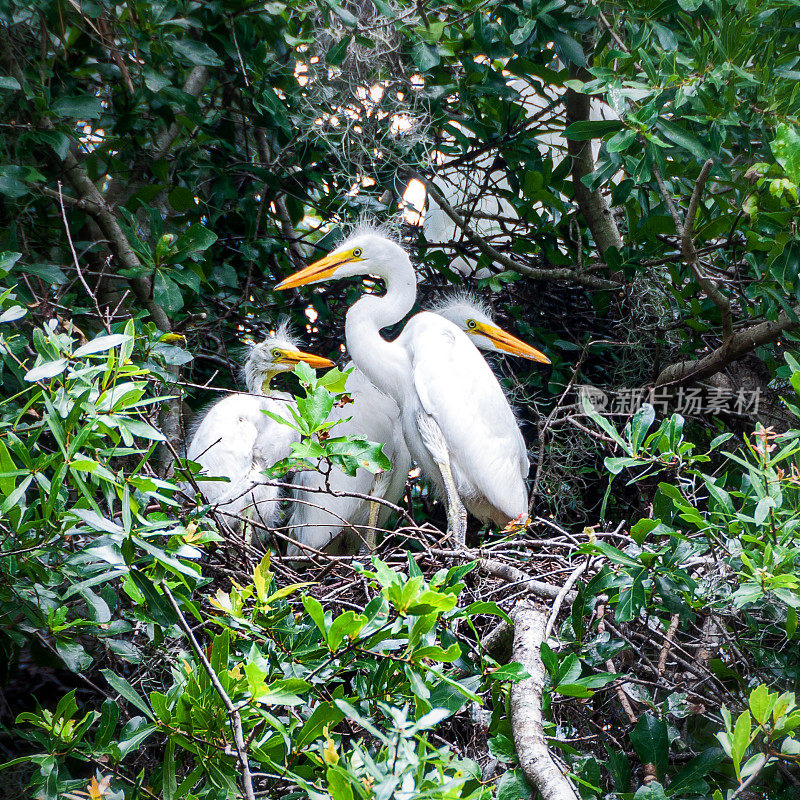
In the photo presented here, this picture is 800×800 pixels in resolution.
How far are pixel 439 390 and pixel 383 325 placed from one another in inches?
12.6

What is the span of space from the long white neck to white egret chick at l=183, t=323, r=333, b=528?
4.8 inches

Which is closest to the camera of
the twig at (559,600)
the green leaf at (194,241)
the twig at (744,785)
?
the twig at (744,785)

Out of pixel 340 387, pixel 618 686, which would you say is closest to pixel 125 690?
pixel 340 387

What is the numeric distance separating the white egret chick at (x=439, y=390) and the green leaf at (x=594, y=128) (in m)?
0.73

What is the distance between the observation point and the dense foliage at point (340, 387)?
3.35 ft

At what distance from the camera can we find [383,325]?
252 cm

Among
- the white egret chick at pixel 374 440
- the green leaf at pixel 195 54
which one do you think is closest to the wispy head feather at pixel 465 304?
the white egret chick at pixel 374 440

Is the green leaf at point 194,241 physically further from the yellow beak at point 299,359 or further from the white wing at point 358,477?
the white wing at point 358,477

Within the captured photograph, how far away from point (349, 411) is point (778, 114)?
146 centimetres

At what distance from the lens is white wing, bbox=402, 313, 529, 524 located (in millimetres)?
2326

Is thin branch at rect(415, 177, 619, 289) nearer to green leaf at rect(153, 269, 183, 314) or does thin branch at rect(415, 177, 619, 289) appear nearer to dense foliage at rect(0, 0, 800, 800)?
dense foliage at rect(0, 0, 800, 800)

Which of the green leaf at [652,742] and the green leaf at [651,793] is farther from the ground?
the green leaf at [651,793]

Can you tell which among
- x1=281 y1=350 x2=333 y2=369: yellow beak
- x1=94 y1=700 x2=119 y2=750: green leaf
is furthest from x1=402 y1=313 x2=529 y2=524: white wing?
x1=94 y1=700 x2=119 y2=750: green leaf

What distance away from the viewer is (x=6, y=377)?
1858mm
